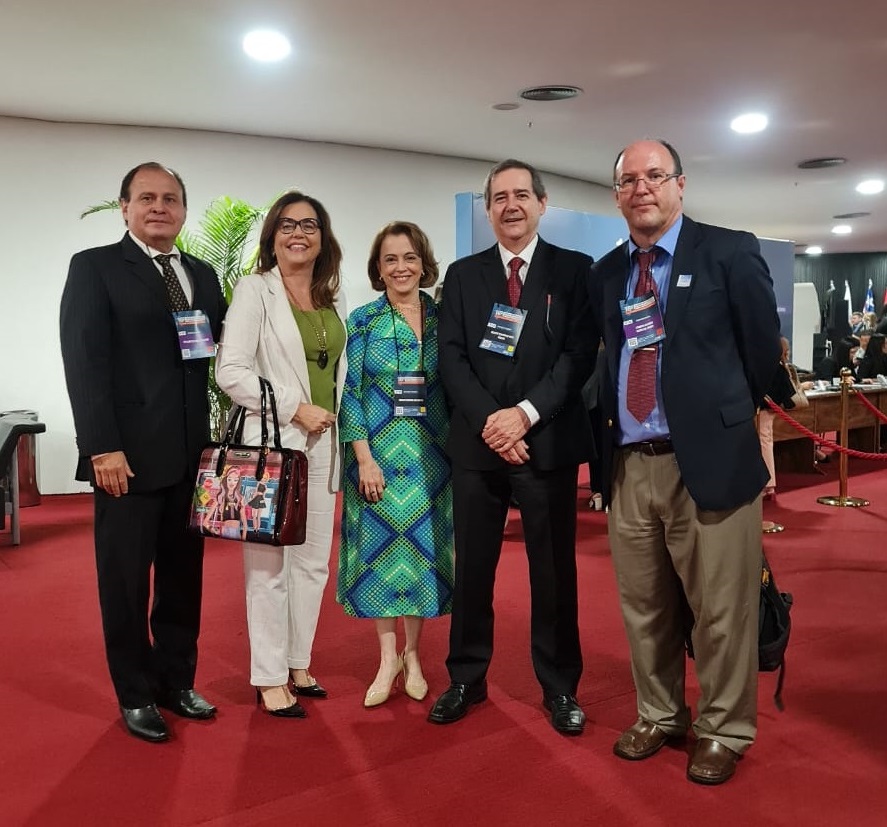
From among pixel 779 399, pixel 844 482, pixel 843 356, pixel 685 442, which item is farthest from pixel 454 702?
pixel 843 356

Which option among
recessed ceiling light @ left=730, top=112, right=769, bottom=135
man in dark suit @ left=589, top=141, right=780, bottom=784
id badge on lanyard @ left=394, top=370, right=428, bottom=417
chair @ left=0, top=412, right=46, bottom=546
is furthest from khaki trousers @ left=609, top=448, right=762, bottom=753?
recessed ceiling light @ left=730, top=112, right=769, bottom=135

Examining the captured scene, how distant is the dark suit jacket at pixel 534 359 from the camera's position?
270 cm

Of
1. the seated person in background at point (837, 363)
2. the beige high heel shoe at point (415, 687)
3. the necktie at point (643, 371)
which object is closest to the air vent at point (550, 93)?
the necktie at point (643, 371)

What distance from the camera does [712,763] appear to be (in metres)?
2.40

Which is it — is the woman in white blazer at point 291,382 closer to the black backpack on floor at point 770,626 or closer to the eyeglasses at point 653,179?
the eyeglasses at point 653,179

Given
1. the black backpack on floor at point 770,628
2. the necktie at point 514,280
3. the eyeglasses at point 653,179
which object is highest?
the eyeglasses at point 653,179

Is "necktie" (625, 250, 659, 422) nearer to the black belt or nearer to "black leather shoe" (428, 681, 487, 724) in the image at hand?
the black belt

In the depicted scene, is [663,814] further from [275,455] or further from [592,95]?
[592,95]

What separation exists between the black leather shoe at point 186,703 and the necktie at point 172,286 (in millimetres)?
1213

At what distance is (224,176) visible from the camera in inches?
310

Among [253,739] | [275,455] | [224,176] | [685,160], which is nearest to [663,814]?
[253,739]

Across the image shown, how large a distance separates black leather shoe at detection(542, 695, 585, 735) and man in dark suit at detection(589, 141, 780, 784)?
16 centimetres

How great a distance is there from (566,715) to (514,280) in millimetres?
1301

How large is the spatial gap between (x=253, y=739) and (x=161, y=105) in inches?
218
